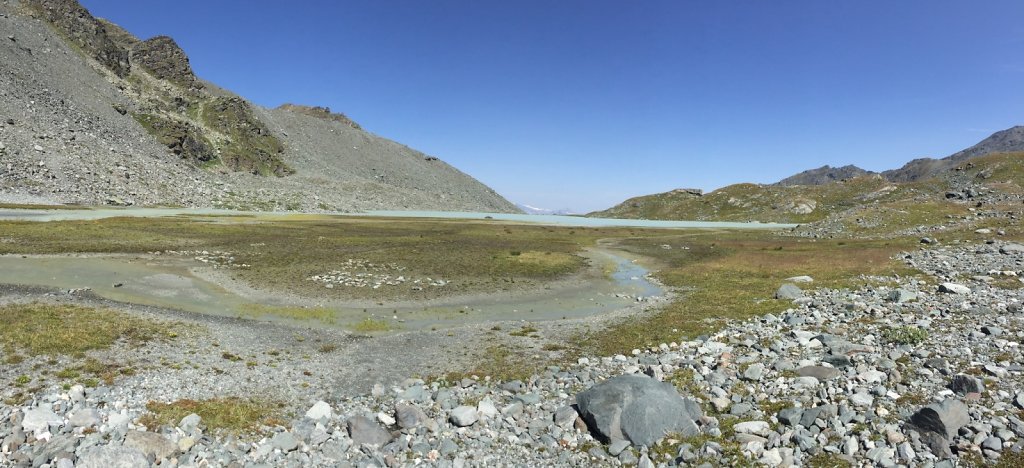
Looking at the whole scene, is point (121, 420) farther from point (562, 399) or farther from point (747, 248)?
point (747, 248)

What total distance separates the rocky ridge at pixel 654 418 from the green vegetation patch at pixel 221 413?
1.26 ft

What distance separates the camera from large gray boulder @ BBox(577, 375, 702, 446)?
1351 cm

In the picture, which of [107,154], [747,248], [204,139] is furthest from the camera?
[204,139]

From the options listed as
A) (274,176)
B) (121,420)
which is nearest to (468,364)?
(121,420)

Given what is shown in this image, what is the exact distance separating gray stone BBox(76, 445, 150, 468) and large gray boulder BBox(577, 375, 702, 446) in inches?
465

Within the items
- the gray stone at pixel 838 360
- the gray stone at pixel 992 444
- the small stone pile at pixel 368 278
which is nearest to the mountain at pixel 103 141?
the small stone pile at pixel 368 278

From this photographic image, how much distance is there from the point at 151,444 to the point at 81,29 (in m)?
241

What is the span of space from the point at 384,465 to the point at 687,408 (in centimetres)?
914

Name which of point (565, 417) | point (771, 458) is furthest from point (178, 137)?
point (771, 458)

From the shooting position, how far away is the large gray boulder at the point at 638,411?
1351 centimetres

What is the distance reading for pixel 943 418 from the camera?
1175 centimetres

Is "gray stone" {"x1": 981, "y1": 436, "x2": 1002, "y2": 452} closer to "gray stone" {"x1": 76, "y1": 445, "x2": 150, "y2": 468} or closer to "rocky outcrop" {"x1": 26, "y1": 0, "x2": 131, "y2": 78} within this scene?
"gray stone" {"x1": 76, "y1": 445, "x2": 150, "y2": 468}

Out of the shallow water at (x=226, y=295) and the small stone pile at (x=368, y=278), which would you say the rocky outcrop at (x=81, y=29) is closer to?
the shallow water at (x=226, y=295)

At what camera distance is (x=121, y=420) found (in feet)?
43.4
